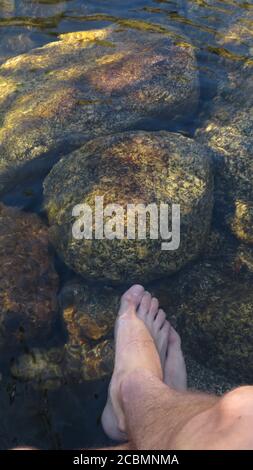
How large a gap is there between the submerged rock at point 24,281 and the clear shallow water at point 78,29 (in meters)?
0.19

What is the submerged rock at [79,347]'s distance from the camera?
13.3 feet

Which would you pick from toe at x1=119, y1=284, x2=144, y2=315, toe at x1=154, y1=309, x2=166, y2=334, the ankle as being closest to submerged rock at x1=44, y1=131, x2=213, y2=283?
toe at x1=119, y1=284, x2=144, y2=315

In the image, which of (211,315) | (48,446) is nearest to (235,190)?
(211,315)

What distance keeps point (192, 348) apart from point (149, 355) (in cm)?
52

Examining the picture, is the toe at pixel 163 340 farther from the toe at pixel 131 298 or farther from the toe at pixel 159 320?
the toe at pixel 131 298

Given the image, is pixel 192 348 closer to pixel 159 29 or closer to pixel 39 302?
pixel 39 302

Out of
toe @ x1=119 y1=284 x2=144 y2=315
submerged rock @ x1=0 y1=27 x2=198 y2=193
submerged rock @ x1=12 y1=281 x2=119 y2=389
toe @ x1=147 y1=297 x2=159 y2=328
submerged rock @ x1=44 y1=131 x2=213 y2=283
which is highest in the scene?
submerged rock @ x1=0 y1=27 x2=198 y2=193

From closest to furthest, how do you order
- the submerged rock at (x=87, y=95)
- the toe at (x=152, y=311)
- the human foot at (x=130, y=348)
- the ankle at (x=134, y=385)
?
1. the ankle at (x=134, y=385)
2. the human foot at (x=130, y=348)
3. the toe at (x=152, y=311)
4. the submerged rock at (x=87, y=95)

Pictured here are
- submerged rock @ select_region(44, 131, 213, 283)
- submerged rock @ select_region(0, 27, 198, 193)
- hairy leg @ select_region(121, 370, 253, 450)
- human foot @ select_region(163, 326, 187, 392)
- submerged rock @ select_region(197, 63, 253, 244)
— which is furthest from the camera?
submerged rock @ select_region(0, 27, 198, 193)

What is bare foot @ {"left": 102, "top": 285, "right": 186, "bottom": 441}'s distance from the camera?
369 centimetres

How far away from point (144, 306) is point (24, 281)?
48.7 inches

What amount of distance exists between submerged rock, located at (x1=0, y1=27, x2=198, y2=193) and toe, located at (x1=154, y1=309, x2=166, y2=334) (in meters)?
2.12

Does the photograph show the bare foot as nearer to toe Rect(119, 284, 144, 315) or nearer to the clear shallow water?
toe Rect(119, 284, 144, 315)

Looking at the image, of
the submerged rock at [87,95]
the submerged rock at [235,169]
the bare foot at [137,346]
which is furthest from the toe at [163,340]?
the submerged rock at [87,95]
